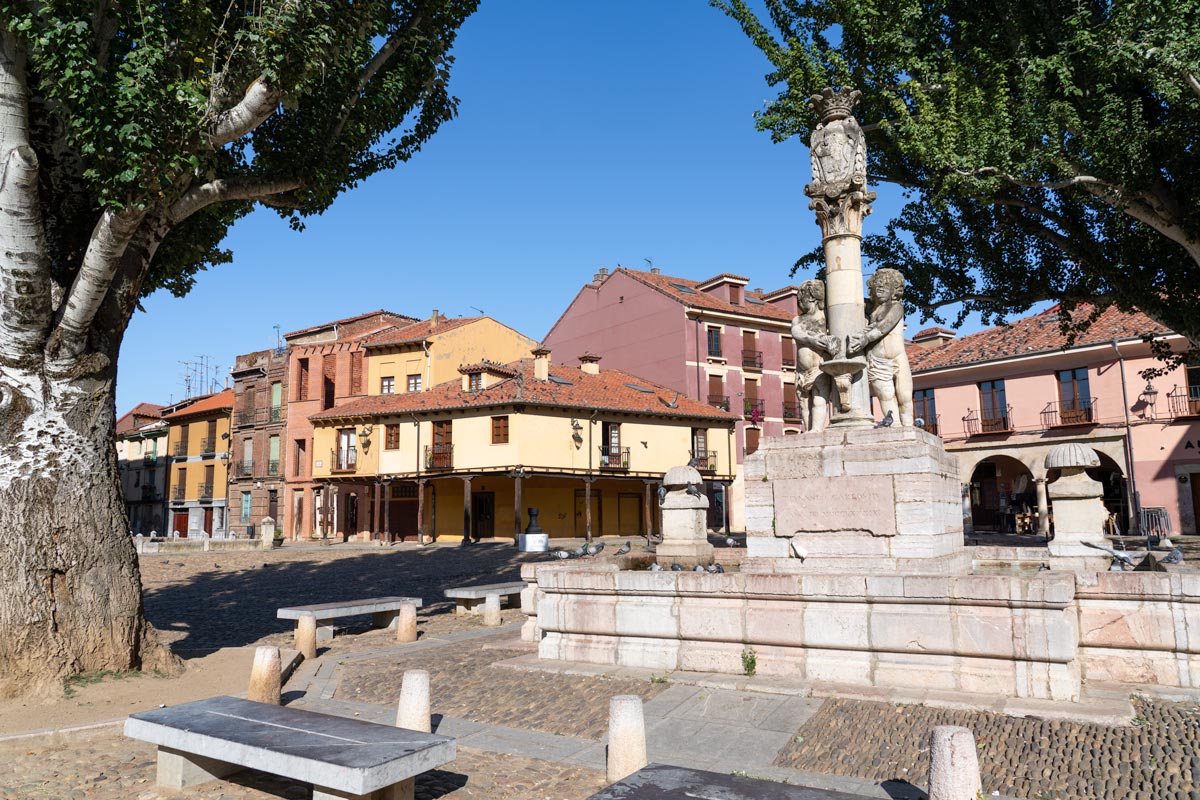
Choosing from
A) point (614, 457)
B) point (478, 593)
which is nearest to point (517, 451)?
point (614, 457)

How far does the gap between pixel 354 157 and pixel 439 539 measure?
2820cm

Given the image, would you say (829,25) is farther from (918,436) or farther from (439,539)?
(439,539)

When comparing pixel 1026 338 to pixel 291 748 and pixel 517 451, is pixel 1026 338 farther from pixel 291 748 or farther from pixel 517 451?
pixel 291 748

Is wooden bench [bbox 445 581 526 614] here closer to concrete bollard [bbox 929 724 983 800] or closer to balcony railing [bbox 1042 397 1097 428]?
concrete bollard [bbox 929 724 983 800]

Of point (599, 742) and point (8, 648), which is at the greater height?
point (8, 648)

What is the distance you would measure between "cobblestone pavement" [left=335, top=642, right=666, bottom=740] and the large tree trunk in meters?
2.29

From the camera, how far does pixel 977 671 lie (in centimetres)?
641

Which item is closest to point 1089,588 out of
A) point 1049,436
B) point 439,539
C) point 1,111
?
point 1,111

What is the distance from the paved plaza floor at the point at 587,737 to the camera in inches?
197

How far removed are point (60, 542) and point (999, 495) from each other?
110 ft

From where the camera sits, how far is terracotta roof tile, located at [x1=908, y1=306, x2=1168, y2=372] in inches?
1158

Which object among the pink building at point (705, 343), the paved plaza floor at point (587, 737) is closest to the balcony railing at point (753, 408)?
the pink building at point (705, 343)

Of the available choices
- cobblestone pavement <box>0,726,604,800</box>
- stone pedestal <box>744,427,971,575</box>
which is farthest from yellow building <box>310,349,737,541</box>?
cobblestone pavement <box>0,726,604,800</box>

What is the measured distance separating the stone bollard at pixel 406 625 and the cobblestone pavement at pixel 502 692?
1629 millimetres
